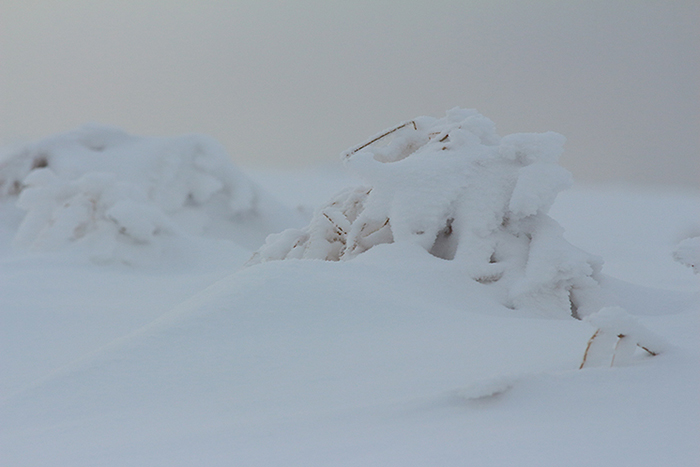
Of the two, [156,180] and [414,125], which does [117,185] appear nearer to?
[156,180]

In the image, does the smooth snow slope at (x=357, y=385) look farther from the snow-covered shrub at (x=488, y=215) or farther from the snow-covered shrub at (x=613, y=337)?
the snow-covered shrub at (x=488, y=215)

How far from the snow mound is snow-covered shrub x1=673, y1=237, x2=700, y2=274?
17.8ft

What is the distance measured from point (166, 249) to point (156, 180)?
5.57ft

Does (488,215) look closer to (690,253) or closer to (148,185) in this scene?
(690,253)

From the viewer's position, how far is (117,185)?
698cm

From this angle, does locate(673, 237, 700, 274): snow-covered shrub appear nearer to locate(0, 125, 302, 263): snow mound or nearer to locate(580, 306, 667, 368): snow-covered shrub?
locate(580, 306, 667, 368): snow-covered shrub

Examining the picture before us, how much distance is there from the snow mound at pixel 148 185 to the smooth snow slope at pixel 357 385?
4048mm

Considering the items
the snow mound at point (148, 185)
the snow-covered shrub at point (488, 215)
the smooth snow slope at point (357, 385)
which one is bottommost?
the smooth snow slope at point (357, 385)

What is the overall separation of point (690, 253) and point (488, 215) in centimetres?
92

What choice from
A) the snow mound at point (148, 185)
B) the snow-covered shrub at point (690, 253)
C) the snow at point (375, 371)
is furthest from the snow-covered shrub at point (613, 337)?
the snow mound at point (148, 185)

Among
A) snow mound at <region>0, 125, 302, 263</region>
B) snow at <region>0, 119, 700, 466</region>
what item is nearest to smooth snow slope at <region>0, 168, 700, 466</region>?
snow at <region>0, 119, 700, 466</region>

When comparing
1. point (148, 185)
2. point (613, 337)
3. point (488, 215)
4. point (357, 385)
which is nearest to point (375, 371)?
point (357, 385)

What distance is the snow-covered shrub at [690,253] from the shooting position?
8.71 feet

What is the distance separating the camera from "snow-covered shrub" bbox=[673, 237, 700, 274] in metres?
2.65
